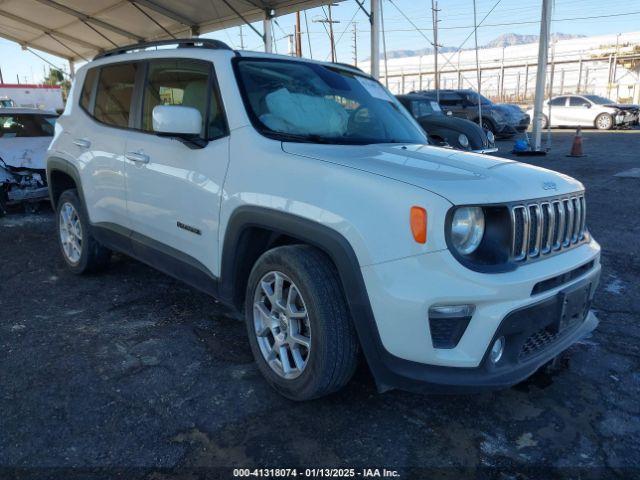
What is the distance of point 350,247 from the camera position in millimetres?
2275

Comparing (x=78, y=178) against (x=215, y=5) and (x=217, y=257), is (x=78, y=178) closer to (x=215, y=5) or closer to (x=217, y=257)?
(x=217, y=257)

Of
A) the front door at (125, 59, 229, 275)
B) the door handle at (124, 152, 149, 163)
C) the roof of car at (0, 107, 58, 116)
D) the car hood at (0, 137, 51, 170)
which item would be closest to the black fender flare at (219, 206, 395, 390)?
the front door at (125, 59, 229, 275)

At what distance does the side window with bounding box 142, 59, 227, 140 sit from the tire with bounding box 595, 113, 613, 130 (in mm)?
22903

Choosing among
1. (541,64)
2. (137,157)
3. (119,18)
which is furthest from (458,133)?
(119,18)

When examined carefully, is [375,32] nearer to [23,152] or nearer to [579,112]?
[23,152]

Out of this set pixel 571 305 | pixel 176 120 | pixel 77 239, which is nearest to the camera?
pixel 571 305

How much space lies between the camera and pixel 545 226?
2.47 m

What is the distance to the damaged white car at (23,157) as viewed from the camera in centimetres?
726

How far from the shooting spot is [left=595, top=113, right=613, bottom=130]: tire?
2191cm

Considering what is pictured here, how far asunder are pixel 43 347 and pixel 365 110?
2639mm

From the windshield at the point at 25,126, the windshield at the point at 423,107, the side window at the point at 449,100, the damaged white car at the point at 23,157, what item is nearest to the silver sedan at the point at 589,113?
the side window at the point at 449,100

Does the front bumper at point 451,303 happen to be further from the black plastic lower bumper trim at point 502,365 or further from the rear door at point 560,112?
the rear door at point 560,112

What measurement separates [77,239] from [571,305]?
4073mm

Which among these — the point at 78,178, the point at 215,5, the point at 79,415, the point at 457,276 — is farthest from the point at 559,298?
the point at 215,5
